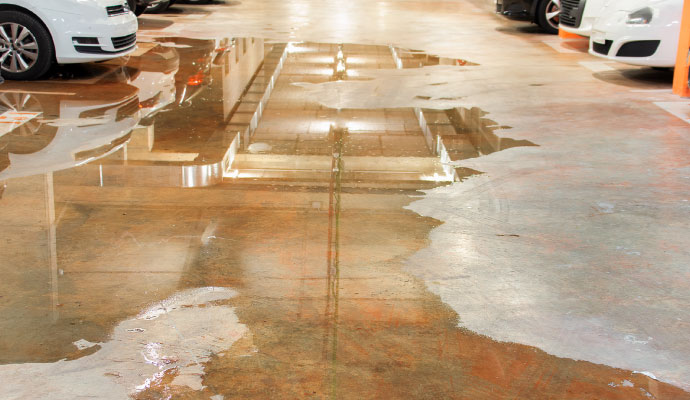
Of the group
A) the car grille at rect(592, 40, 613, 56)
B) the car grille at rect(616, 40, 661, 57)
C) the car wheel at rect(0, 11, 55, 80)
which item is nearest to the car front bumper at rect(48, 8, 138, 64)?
the car wheel at rect(0, 11, 55, 80)

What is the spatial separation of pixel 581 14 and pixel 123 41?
6.89 metres

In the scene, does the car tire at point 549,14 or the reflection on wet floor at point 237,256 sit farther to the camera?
the car tire at point 549,14

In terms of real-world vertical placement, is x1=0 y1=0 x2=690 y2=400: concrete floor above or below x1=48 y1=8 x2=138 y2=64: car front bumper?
below

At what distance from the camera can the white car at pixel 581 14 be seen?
11852 millimetres

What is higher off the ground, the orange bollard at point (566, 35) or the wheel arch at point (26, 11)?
the wheel arch at point (26, 11)

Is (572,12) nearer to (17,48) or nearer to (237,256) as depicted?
(17,48)

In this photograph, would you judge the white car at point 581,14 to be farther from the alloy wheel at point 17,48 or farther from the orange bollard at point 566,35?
the alloy wheel at point 17,48

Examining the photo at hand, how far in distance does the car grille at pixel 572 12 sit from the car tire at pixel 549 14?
4.73 feet

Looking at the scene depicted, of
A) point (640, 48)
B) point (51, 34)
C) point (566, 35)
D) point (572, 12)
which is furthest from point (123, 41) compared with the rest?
point (566, 35)

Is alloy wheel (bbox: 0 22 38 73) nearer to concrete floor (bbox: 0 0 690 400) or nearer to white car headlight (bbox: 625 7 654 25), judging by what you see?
concrete floor (bbox: 0 0 690 400)

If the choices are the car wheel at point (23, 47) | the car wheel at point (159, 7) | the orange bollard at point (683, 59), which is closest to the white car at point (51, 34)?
the car wheel at point (23, 47)

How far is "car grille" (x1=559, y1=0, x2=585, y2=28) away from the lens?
12060mm

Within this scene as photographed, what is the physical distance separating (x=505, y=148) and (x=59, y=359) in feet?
14.6

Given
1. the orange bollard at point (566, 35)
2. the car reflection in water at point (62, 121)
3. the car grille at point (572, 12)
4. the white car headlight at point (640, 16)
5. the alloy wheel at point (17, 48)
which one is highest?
the white car headlight at point (640, 16)
